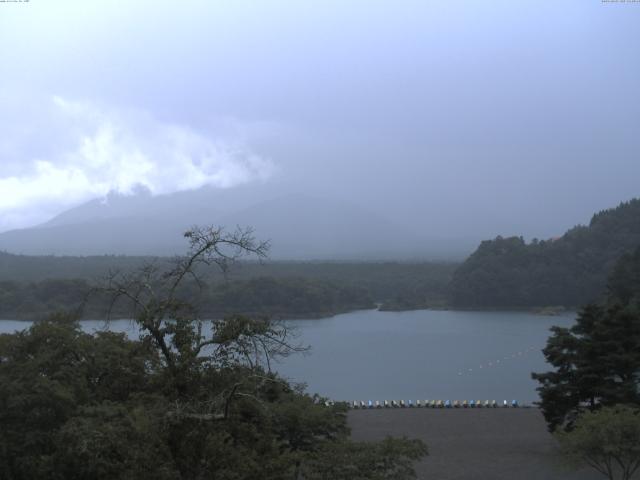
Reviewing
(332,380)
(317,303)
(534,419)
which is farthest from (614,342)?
(317,303)

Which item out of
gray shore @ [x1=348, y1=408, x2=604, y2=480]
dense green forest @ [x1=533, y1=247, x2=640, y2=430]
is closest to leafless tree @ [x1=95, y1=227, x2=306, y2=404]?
gray shore @ [x1=348, y1=408, x2=604, y2=480]

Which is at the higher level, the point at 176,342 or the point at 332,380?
the point at 176,342

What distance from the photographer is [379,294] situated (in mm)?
45625

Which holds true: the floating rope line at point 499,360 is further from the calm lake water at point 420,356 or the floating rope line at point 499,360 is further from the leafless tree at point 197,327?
the leafless tree at point 197,327

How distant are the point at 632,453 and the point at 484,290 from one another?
108ft

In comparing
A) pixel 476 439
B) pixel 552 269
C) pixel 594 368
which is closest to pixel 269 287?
pixel 552 269

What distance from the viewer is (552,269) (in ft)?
128

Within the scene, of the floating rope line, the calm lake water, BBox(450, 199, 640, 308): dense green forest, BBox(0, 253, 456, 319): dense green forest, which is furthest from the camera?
BBox(450, 199, 640, 308): dense green forest

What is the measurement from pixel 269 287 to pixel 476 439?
2504cm

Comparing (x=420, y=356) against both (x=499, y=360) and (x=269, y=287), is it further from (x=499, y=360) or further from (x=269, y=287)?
(x=269, y=287)

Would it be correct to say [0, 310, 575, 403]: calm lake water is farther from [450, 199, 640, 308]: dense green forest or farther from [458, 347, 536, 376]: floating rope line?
[450, 199, 640, 308]: dense green forest

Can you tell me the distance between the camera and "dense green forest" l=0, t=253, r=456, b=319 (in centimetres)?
3120

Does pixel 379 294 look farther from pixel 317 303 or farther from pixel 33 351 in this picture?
pixel 33 351

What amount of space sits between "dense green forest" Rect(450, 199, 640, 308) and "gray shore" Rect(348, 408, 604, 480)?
27.4m
